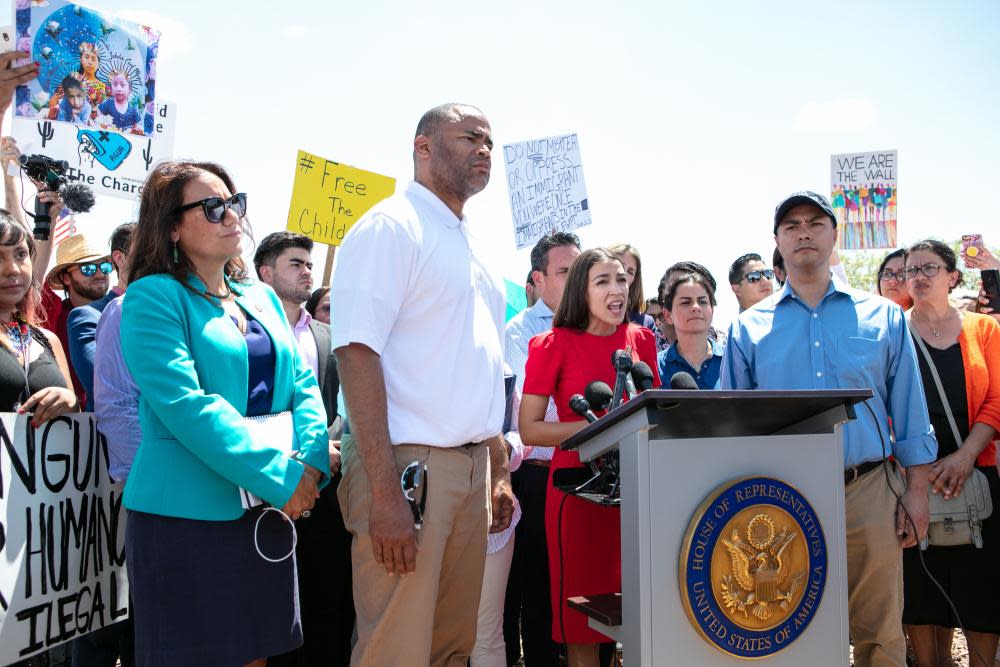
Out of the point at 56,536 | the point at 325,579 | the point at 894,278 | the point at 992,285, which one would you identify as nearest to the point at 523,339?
the point at 325,579

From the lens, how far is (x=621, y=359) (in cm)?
303

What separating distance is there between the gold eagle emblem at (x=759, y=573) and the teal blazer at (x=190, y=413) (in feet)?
4.57

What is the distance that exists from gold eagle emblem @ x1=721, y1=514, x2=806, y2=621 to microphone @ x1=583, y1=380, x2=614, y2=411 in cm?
84

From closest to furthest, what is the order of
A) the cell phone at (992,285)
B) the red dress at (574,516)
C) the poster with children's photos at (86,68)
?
the red dress at (574,516)
the poster with children's photos at (86,68)
the cell phone at (992,285)

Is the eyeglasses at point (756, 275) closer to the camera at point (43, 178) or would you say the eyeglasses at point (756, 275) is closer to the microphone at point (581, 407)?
the microphone at point (581, 407)

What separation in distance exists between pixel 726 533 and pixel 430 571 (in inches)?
37.9

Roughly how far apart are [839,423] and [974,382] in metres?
2.32

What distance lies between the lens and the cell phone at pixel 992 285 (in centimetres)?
539

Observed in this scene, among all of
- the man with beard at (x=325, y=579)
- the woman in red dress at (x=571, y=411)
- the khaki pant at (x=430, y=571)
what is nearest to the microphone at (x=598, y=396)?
the khaki pant at (x=430, y=571)

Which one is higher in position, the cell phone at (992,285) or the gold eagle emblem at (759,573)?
the cell phone at (992,285)

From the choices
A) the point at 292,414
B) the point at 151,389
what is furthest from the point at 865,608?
the point at 151,389

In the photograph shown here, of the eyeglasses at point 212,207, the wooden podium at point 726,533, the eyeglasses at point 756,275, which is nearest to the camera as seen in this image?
the wooden podium at point 726,533

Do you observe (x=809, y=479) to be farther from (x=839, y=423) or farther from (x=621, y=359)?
(x=621, y=359)

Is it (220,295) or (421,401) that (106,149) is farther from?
(421,401)
